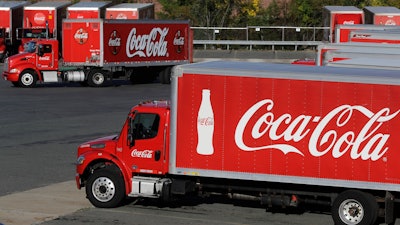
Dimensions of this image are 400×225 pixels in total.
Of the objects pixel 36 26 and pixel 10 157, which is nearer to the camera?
pixel 10 157

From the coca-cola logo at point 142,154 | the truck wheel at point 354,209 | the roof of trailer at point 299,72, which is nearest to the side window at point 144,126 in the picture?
the coca-cola logo at point 142,154

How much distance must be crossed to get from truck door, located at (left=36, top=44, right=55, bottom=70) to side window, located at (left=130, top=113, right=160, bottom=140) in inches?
1103

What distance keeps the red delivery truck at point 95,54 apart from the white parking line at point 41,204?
24776 millimetres

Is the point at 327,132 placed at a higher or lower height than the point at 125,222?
higher

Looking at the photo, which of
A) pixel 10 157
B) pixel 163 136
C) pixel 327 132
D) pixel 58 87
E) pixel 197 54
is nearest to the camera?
pixel 327 132

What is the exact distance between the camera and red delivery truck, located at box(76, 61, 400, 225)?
17.0 m

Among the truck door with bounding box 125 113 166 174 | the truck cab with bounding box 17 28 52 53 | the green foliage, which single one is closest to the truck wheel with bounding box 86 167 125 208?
the truck door with bounding box 125 113 166 174

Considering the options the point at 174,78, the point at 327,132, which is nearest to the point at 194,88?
the point at 174,78

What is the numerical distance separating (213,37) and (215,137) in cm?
5121

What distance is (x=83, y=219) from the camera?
60.0ft

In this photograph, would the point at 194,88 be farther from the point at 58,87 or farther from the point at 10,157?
the point at 58,87

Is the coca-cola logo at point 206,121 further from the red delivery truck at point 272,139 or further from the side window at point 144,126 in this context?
the side window at point 144,126

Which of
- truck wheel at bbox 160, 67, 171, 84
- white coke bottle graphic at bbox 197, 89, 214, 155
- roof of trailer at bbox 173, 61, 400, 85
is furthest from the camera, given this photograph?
truck wheel at bbox 160, 67, 171, 84

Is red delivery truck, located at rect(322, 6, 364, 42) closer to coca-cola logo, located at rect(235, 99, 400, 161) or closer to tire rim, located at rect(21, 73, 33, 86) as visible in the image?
→ tire rim, located at rect(21, 73, 33, 86)
